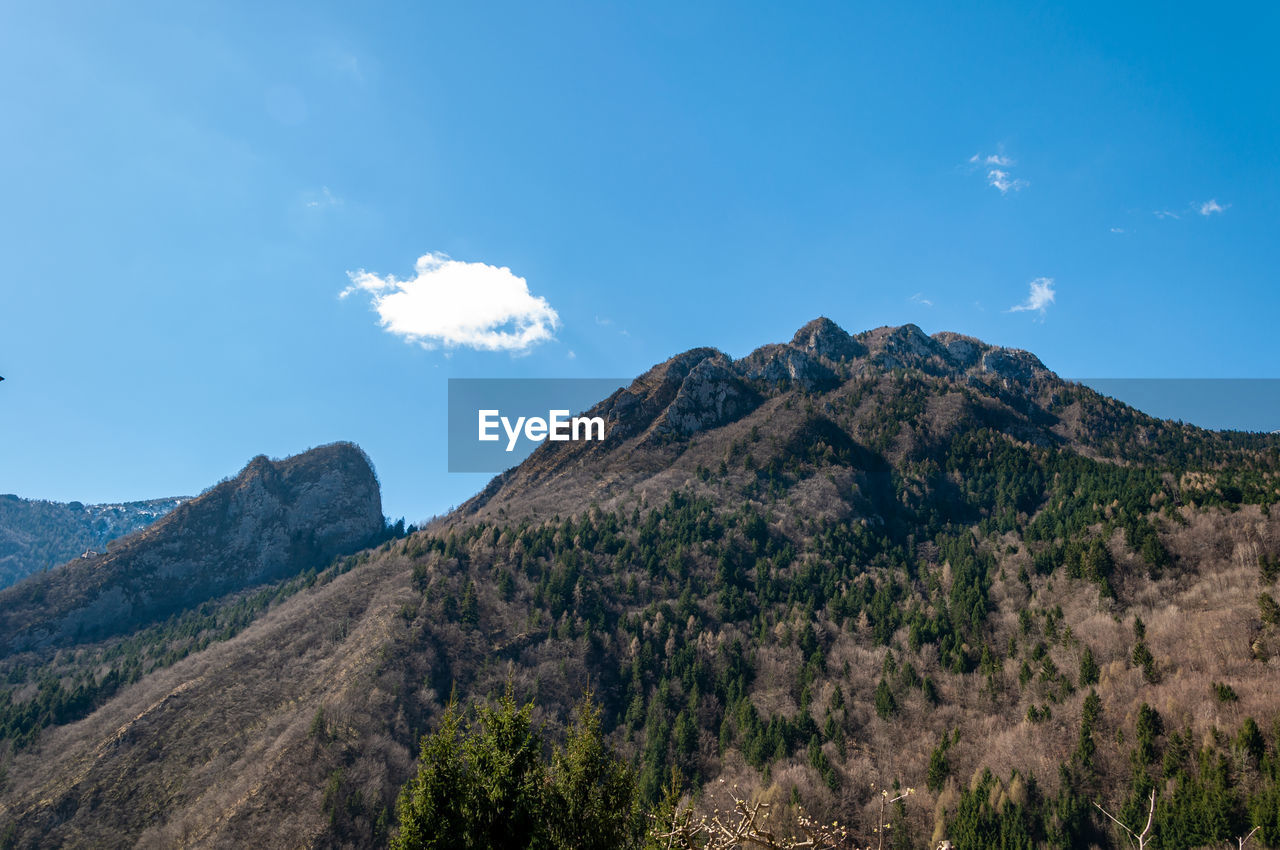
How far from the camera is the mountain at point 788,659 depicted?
60.7 meters

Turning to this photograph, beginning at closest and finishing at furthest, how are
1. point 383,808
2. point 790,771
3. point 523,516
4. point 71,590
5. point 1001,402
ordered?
point 383,808 → point 790,771 → point 523,516 → point 71,590 → point 1001,402

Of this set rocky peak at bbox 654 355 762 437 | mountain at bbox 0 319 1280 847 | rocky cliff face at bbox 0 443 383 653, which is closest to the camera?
mountain at bbox 0 319 1280 847

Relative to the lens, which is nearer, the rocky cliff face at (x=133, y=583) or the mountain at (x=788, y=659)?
the mountain at (x=788, y=659)

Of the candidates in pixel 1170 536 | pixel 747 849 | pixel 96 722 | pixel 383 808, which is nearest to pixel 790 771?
pixel 747 849

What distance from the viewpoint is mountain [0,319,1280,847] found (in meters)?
60.7

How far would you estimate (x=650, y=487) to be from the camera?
143875mm

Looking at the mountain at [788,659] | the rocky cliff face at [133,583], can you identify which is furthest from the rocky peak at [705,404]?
the rocky cliff face at [133,583]

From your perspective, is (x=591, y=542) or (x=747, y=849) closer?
(x=747, y=849)

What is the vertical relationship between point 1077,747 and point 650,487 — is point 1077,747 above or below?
below

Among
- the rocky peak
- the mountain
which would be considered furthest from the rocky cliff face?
the rocky peak

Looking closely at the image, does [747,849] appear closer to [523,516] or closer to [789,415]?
[523,516]

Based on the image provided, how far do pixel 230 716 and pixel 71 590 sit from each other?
11980 centimetres

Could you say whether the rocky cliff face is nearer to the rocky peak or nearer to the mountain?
the mountain

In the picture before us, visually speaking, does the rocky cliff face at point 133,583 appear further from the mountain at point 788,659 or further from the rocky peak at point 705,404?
the rocky peak at point 705,404
